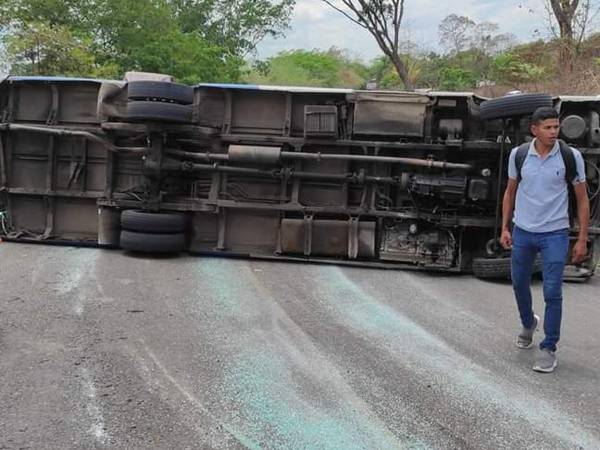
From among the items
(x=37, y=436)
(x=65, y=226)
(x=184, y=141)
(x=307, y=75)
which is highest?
(x=307, y=75)

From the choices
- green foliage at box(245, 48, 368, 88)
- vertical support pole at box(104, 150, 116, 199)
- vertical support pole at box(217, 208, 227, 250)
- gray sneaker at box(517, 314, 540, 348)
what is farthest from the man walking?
green foliage at box(245, 48, 368, 88)

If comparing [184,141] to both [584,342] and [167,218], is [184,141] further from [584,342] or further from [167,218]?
[584,342]

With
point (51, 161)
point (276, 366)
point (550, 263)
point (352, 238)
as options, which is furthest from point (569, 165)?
point (51, 161)

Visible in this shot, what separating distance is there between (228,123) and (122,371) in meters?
4.54

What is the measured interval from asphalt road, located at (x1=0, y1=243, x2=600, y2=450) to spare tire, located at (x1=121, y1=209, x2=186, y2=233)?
0.88 m

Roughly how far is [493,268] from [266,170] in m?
2.94

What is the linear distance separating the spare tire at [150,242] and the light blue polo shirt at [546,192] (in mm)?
4366

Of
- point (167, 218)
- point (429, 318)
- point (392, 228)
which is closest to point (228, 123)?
point (167, 218)

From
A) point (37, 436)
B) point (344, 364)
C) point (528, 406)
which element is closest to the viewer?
point (37, 436)

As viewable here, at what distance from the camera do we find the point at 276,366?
4.42 metres

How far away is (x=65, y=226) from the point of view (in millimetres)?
8508

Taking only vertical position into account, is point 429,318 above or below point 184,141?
below

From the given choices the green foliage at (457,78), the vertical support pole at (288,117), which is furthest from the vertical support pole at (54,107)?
the green foliage at (457,78)

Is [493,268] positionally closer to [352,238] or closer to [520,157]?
[352,238]
